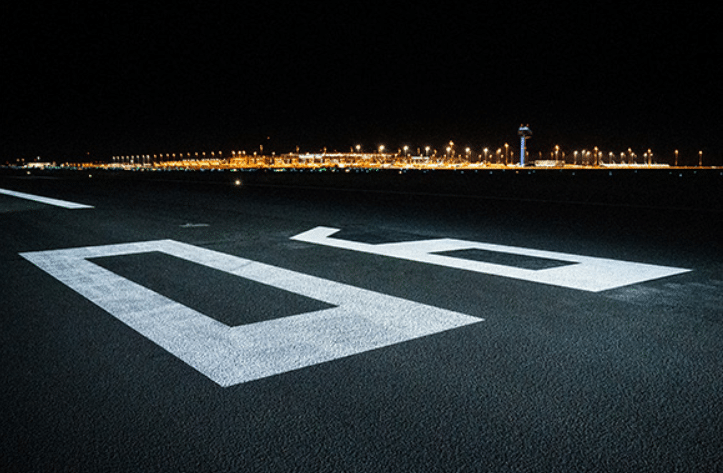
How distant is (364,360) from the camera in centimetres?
423

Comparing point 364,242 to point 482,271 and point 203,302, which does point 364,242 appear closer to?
point 482,271

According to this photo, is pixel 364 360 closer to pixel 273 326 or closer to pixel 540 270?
pixel 273 326

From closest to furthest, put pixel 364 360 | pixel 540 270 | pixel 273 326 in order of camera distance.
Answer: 1. pixel 364 360
2. pixel 273 326
3. pixel 540 270

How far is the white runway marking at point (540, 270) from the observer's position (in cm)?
689

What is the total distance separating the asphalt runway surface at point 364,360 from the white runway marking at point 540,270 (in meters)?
0.06

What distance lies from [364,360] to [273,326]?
121cm

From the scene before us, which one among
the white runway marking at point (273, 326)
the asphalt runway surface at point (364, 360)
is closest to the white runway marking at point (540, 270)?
the asphalt runway surface at point (364, 360)

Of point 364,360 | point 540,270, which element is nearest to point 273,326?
point 364,360

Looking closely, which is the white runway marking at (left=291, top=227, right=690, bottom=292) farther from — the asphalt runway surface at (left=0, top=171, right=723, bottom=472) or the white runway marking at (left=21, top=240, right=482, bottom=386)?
the white runway marking at (left=21, top=240, right=482, bottom=386)

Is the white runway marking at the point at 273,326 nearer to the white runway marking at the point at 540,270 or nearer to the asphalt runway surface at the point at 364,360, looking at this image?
the asphalt runway surface at the point at 364,360

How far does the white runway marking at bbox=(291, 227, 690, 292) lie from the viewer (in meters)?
6.89

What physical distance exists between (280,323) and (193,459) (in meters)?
2.40

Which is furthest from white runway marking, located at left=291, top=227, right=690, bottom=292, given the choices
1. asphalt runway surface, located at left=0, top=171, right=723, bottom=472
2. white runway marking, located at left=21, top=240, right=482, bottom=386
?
white runway marking, located at left=21, top=240, right=482, bottom=386

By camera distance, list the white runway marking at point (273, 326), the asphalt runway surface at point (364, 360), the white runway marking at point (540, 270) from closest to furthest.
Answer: the asphalt runway surface at point (364, 360)
the white runway marking at point (273, 326)
the white runway marking at point (540, 270)
